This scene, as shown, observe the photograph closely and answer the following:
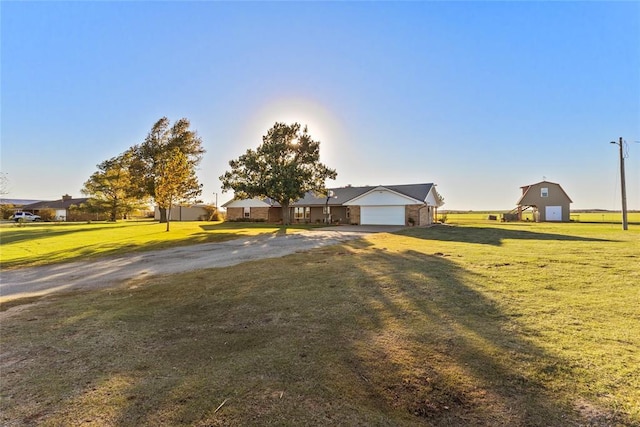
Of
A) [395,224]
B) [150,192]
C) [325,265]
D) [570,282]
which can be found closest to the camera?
[570,282]

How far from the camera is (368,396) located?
10.4 ft

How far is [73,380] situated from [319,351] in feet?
9.10

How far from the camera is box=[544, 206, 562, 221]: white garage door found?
4338cm

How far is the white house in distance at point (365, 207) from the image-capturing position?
3331cm

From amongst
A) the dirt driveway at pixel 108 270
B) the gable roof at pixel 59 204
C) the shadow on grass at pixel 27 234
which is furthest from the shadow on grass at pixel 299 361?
the gable roof at pixel 59 204

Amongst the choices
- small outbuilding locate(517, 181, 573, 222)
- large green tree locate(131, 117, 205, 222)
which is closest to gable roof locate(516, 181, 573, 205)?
small outbuilding locate(517, 181, 573, 222)

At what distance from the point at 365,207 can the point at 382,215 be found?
6.77ft

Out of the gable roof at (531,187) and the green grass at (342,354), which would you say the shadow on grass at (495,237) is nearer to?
the green grass at (342,354)

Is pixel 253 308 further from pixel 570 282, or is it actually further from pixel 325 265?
pixel 570 282

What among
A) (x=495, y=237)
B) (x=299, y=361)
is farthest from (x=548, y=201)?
(x=299, y=361)

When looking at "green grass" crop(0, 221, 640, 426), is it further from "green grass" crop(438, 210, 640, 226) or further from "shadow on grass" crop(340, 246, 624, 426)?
"green grass" crop(438, 210, 640, 226)

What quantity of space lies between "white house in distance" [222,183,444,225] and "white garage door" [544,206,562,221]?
14.6 meters

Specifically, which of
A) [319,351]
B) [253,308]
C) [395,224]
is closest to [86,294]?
[253,308]

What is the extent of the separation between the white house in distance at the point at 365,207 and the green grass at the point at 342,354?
25760 millimetres
